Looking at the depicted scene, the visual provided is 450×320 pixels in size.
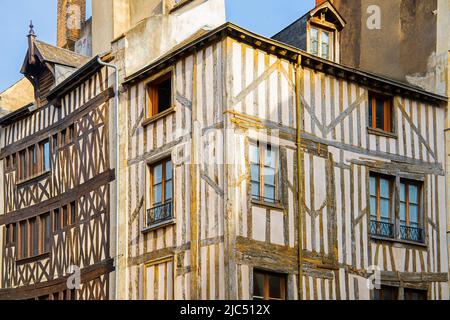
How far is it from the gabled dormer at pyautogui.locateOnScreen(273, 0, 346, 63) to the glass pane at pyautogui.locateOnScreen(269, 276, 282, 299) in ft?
17.0

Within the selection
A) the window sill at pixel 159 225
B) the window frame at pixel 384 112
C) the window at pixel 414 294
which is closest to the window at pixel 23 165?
the window sill at pixel 159 225

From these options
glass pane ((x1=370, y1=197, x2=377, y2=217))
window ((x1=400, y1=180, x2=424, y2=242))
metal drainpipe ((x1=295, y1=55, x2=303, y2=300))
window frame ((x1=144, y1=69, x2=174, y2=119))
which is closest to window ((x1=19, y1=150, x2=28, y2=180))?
window frame ((x1=144, y1=69, x2=174, y2=119))

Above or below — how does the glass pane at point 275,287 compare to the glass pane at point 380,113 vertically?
below

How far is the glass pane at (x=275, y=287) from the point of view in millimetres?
19219

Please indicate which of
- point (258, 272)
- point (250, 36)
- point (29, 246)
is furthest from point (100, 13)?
point (258, 272)

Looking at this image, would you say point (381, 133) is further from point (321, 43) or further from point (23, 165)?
point (23, 165)

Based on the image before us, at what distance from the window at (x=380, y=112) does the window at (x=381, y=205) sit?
1074mm

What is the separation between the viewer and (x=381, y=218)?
2133 cm

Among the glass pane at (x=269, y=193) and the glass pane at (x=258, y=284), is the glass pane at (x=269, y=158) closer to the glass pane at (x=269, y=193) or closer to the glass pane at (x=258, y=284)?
the glass pane at (x=269, y=193)

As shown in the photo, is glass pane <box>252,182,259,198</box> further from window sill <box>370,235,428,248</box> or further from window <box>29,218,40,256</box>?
window <box>29,218,40,256</box>

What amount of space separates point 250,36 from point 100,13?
7775 mm

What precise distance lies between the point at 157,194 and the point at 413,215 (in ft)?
17.2

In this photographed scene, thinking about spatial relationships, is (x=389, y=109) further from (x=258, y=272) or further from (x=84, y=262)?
(x=84, y=262)

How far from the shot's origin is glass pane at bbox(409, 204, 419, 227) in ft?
71.7
